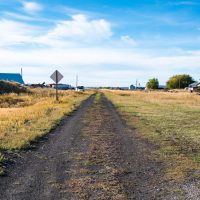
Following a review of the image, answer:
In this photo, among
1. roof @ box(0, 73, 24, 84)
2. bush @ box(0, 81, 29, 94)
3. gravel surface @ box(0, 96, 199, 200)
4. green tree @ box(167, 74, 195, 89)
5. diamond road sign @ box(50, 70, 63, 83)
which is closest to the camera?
gravel surface @ box(0, 96, 199, 200)

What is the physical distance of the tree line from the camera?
179m

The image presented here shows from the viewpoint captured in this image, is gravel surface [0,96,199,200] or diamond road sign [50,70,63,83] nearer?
gravel surface [0,96,199,200]

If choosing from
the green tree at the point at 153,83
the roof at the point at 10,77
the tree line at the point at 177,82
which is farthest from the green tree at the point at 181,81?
the roof at the point at 10,77

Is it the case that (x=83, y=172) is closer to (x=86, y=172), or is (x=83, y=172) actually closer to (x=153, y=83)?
(x=86, y=172)

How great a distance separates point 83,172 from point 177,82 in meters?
177

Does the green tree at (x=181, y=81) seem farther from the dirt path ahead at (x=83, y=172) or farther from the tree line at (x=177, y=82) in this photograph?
the dirt path ahead at (x=83, y=172)

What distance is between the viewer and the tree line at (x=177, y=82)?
179 metres

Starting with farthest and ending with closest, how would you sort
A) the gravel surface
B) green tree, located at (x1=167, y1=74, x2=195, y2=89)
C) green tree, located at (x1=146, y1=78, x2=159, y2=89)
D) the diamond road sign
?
green tree, located at (x1=146, y1=78, x2=159, y2=89)
green tree, located at (x1=167, y1=74, x2=195, y2=89)
the diamond road sign
the gravel surface

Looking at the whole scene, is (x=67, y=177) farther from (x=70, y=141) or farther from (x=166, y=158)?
(x=70, y=141)

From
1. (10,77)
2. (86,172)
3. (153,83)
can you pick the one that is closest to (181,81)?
(153,83)

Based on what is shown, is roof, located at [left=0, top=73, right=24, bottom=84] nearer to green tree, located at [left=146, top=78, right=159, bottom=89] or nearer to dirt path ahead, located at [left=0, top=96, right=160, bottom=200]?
green tree, located at [left=146, top=78, right=159, bottom=89]

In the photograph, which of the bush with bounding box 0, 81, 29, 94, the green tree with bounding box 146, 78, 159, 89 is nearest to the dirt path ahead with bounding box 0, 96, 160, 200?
the bush with bounding box 0, 81, 29, 94

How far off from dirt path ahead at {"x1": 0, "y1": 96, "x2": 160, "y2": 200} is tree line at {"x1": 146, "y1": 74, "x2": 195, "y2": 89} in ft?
549

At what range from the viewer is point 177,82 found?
182m
